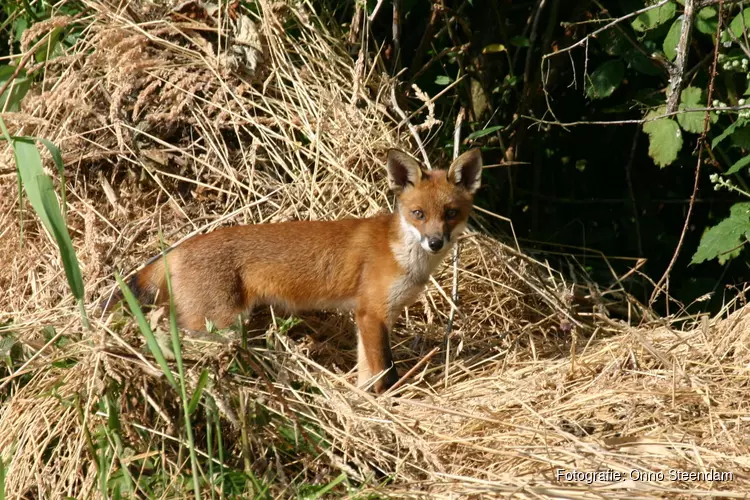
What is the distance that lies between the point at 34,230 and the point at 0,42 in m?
2.28

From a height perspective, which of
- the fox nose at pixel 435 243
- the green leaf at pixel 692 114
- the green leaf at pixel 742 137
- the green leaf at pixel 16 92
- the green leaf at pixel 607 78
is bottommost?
the fox nose at pixel 435 243

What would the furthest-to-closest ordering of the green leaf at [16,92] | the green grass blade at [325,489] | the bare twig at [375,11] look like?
the bare twig at [375,11] → the green leaf at [16,92] → the green grass blade at [325,489]

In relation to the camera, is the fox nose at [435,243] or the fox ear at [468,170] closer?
the fox nose at [435,243]

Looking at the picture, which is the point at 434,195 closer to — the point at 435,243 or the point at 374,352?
the point at 435,243

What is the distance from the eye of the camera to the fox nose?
17.7ft

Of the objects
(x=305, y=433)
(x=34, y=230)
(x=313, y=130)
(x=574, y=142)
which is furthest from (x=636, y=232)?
(x=34, y=230)

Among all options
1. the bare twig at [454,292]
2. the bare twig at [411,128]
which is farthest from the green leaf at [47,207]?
the bare twig at [411,128]

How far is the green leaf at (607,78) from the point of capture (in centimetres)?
602

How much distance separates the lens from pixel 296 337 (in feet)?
19.0

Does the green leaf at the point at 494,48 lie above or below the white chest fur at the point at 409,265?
above

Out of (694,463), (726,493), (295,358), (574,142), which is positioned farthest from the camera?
(574,142)

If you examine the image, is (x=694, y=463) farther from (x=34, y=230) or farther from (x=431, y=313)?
(x=34, y=230)

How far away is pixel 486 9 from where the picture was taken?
7.05 metres

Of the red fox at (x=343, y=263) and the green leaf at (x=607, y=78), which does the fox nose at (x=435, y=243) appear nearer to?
the red fox at (x=343, y=263)
